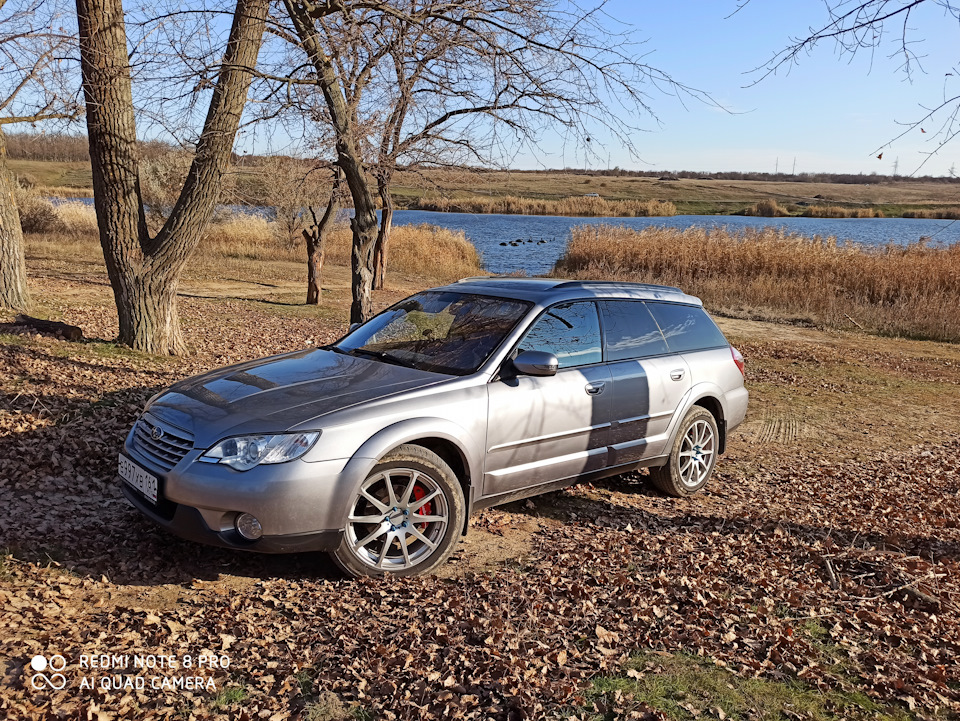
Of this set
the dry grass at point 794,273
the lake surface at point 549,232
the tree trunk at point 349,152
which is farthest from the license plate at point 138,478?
the dry grass at point 794,273

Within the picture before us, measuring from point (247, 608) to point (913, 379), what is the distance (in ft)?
40.6

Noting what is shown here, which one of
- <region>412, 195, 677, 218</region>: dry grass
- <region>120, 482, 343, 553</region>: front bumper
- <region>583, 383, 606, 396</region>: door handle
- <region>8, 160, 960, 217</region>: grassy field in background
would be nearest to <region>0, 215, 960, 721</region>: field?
<region>120, 482, 343, 553</region>: front bumper

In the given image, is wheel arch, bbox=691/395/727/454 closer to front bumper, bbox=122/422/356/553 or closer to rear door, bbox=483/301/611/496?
rear door, bbox=483/301/611/496

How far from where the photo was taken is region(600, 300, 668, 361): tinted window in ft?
19.0

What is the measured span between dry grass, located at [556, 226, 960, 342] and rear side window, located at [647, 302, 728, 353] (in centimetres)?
1410

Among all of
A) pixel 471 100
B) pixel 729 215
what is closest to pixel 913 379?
pixel 471 100

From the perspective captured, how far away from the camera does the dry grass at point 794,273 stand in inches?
762

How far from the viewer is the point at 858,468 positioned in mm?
7719

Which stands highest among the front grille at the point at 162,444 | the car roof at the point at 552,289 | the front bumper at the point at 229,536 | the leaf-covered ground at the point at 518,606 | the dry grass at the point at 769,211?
the dry grass at the point at 769,211

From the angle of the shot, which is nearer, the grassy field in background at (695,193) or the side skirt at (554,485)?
the side skirt at (554,485)

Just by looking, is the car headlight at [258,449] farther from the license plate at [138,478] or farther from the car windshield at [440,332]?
the car windshield at [440,332]

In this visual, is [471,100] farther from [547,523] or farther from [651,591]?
[651,591]

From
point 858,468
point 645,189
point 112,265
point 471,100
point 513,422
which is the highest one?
point 645,189

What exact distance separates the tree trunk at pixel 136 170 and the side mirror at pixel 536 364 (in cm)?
584
